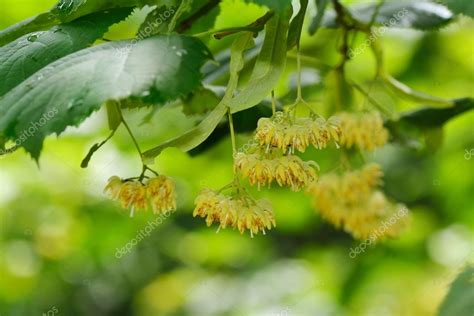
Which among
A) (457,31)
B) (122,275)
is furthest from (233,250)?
(457,31)

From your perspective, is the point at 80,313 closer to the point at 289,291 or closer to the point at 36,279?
the point at 36,279

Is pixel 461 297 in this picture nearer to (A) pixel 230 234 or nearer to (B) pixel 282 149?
(B) pixel 282 149

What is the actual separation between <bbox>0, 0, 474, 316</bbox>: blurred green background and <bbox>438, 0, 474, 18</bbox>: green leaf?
904mm

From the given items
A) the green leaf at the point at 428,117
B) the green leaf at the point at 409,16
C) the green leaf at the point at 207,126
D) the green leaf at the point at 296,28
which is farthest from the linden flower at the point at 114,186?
the green leaf at the point at 428,117

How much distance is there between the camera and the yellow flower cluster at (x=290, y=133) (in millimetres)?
1278

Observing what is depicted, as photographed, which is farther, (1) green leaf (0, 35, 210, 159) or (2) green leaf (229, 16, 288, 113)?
(2) green leaf (229, 16, 288, 113)

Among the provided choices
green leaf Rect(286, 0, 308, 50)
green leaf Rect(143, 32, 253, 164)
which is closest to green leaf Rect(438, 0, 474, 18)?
green leaf Rect(286, 0, 308, 50)

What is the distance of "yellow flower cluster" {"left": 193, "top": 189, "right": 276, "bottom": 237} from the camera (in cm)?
133

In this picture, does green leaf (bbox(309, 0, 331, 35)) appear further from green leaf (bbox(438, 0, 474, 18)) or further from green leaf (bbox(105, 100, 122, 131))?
green leaf (bbox(105, 100, 122, 131))

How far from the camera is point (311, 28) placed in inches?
80.2

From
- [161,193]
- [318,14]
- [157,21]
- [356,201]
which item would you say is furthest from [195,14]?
[356,201]

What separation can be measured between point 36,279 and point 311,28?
294cm

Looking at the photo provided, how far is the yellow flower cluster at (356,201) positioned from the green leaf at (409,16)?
0.41 m

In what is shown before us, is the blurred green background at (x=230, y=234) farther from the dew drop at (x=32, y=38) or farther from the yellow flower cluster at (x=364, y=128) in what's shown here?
the dew drop at (x=32, y=38)
